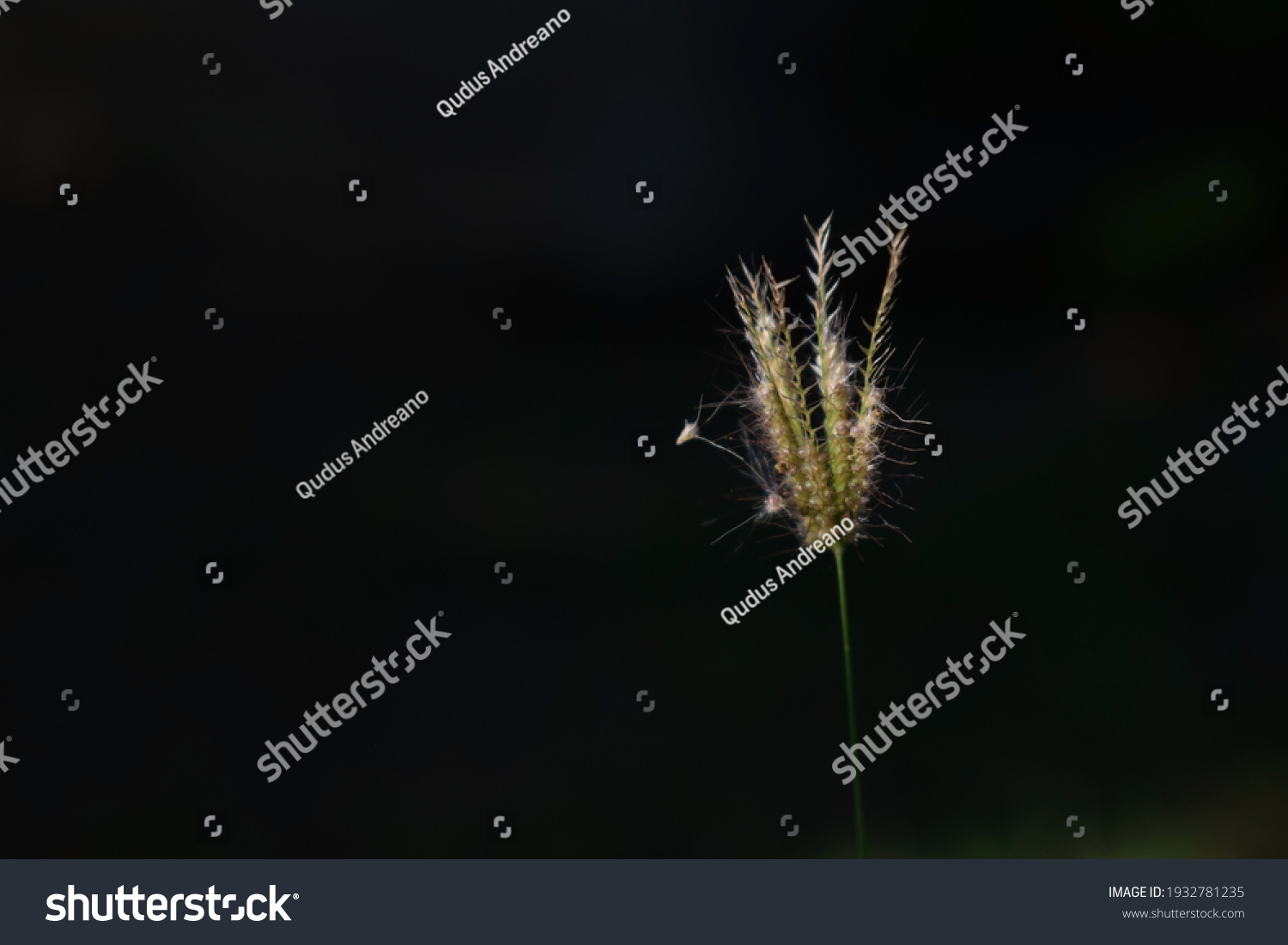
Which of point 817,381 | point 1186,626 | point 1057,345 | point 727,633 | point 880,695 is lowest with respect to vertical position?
point 1186,626

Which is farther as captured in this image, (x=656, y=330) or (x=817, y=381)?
(x=656, y=330)

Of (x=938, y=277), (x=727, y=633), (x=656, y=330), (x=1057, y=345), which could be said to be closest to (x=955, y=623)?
(x=727, y=633)

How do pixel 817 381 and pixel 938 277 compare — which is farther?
pixel 938 277

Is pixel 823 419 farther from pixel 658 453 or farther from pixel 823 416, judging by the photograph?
pixel 658 453

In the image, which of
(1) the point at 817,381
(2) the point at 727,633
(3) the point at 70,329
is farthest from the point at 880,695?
(3) the point at 70,329

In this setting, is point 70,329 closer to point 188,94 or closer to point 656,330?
point 188,94

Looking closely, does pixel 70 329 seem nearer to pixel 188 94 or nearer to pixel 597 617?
pixel 188 94

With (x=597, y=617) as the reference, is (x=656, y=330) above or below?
above

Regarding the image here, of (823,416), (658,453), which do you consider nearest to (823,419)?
(823,416)

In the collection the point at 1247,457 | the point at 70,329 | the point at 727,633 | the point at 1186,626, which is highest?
the point at 70,329
